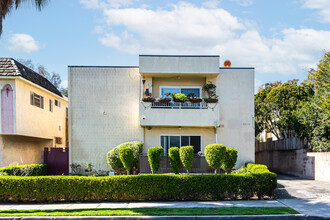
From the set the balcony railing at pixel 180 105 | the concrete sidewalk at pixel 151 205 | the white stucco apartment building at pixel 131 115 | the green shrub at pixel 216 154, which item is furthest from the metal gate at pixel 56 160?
the green shrub at pixel 216 154

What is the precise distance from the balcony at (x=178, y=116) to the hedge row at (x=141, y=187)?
550cm

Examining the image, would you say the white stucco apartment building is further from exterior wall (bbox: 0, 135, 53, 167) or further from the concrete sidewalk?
the concrete sidewalk

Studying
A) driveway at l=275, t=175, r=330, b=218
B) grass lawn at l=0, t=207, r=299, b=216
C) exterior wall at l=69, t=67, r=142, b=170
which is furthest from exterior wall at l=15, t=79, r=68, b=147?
driveway at l=275, t=175, r=330, b=218

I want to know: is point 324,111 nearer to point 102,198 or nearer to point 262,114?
point 262,114

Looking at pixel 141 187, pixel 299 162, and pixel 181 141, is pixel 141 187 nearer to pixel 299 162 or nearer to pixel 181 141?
pixel 181 141

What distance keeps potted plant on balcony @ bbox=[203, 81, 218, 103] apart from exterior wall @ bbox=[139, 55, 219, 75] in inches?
34.2

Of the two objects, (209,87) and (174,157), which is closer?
(174,157)

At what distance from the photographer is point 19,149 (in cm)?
2230

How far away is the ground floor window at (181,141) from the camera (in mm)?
19953

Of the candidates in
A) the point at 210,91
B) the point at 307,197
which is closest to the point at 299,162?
the point at 210,91

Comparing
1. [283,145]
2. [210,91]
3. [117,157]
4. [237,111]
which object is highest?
[210,91]

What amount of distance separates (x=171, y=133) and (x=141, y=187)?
646 centimetres

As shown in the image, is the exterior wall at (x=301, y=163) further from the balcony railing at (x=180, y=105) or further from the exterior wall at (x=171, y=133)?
the balcony railing at (x=180, y=105)

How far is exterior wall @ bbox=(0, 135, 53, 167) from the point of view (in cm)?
2052
